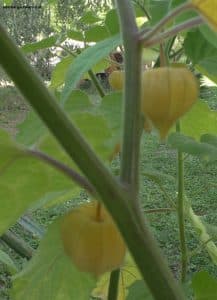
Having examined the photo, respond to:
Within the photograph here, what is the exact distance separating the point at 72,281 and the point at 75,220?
5.3 inches

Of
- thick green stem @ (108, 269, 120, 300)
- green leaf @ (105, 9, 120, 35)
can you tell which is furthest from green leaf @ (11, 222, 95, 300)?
green leaf @ (105, 9, 120, 35)

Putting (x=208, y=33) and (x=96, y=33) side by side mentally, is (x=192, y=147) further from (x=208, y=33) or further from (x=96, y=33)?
(x=96, y=33)

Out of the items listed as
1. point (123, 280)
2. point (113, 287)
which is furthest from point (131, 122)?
point (123, 280)

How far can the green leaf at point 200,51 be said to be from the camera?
60 centimetres

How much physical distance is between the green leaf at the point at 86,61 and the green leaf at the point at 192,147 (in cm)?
16

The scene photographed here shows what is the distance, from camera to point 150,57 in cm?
79

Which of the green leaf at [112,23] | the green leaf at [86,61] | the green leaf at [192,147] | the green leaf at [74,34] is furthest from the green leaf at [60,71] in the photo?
the green leaf at [86,61]

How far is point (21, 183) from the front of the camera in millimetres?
474

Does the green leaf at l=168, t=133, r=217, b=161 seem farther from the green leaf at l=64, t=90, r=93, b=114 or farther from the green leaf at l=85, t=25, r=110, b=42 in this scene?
the green leaf at l=85, t=25, r=110, b=42

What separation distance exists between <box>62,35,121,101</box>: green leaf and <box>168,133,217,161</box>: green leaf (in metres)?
0.16

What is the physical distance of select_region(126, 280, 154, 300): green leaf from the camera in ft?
2.16

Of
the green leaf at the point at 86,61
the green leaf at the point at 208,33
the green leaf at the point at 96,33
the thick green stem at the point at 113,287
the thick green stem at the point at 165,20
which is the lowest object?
the thick green stem at the point at 113,287

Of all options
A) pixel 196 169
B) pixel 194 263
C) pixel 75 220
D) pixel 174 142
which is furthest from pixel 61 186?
pixel 196 169

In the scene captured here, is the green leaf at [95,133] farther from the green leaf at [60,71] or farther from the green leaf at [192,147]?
the green leaf at [60,71]
